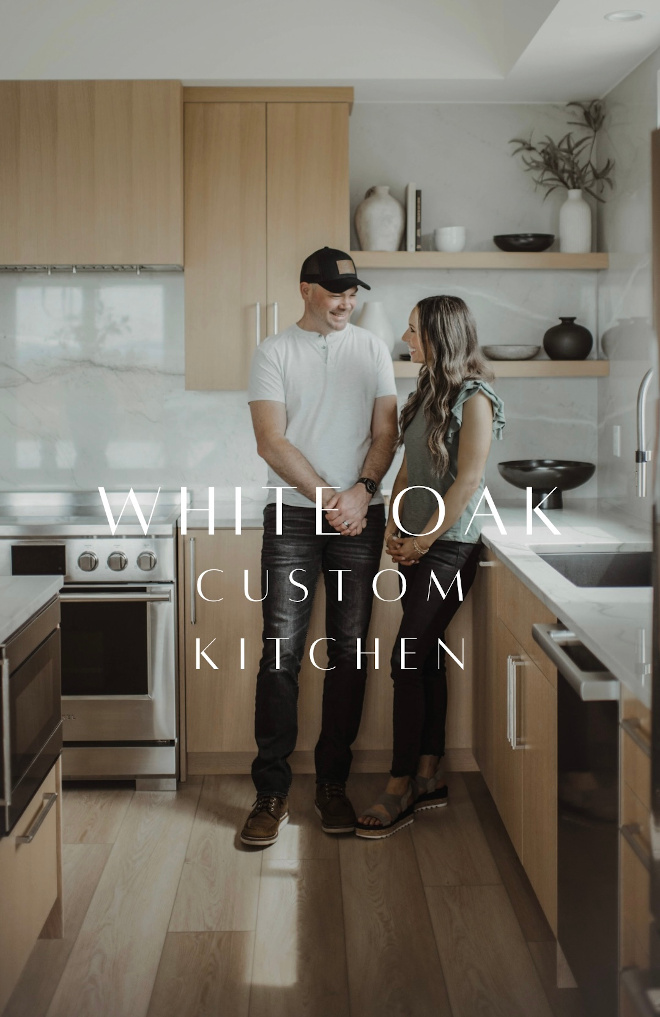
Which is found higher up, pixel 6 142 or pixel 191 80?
pixel 191 80

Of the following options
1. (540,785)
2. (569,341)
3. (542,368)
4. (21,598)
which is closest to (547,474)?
(542,368)

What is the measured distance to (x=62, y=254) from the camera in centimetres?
314

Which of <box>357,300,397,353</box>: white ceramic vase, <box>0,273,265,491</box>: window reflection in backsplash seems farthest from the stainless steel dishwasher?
<box>0,273,265,491</box>: window reflection in backsplash

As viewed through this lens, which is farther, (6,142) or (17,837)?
(6,142)

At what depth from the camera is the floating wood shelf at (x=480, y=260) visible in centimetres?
325

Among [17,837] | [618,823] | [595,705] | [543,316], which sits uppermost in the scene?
[543,316]

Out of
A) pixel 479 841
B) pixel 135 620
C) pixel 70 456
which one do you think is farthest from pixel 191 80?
pixel 479 841

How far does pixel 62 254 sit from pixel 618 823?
8.17 feet

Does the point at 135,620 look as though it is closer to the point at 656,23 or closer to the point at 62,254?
the point at 62,254

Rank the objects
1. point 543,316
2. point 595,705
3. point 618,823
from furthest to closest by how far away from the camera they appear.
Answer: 1. point 543,316
2. point 595,705
3. point 618,823

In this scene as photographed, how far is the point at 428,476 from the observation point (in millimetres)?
2646

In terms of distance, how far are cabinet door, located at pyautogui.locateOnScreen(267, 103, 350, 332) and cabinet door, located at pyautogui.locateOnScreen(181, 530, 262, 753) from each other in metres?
0.79

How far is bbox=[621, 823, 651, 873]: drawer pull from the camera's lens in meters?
1.38

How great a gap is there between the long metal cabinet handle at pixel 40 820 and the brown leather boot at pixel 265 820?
729mm
